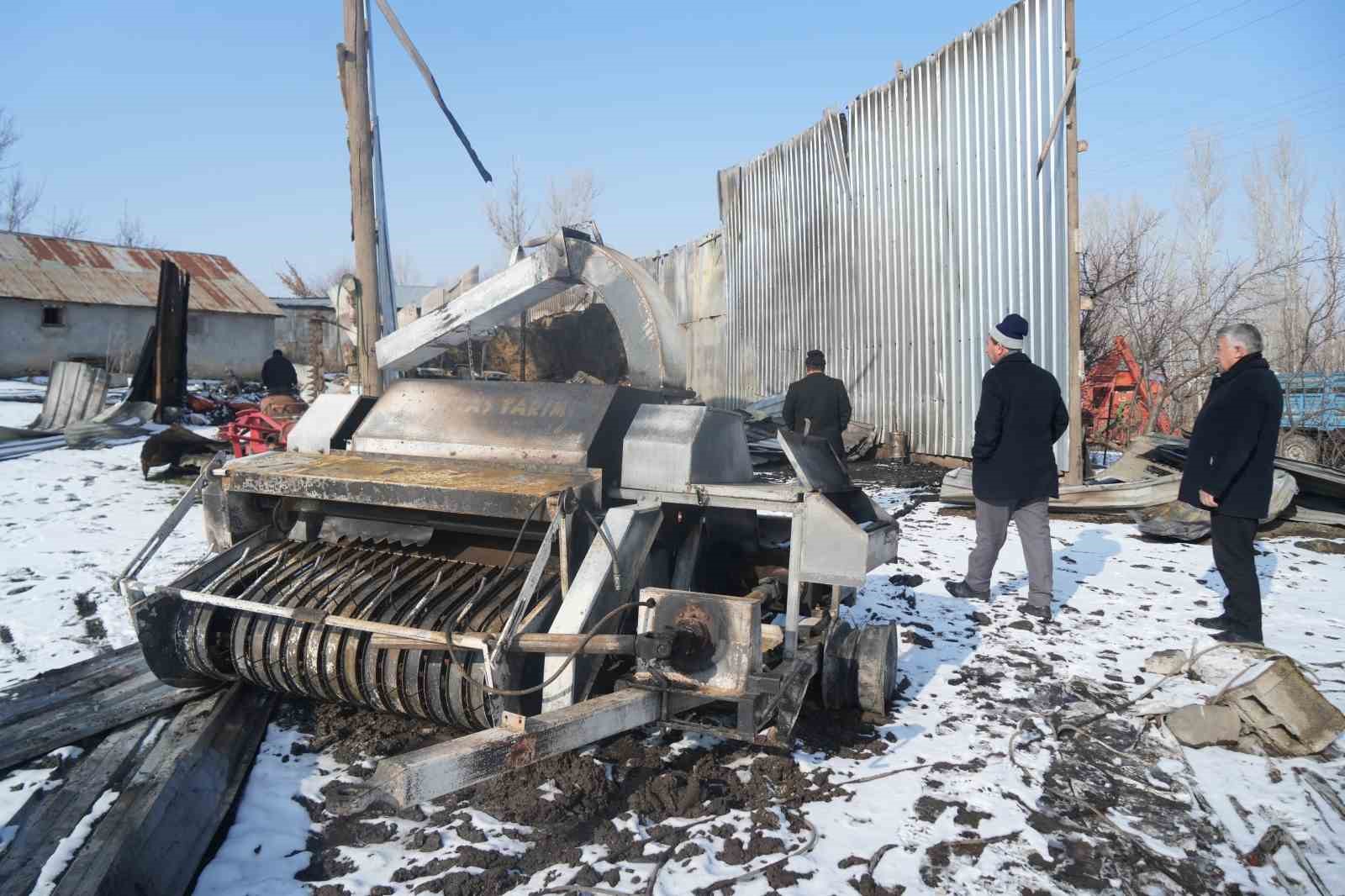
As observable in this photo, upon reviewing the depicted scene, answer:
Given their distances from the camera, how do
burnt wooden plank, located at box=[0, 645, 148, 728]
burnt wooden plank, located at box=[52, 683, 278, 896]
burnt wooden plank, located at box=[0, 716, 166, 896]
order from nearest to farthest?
burnt wooden plank, located at box=[52, 683, 278, 896] < burnt wooden plank, located at box=[0, 716, 166, 896] < burnt wooden plank, located at box=[0, 645, 148, 728]

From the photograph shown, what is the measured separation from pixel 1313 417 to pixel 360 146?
12198mm

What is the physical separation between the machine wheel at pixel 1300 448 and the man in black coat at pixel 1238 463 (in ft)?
24.5

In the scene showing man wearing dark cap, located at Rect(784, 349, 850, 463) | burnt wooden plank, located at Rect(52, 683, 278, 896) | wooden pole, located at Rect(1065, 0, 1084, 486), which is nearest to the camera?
burnt wooden plank, located at Rect(52, 683, 278, 896)

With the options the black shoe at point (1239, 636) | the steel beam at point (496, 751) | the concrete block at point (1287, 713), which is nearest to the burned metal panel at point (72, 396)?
the steel beam at point (496, 751)

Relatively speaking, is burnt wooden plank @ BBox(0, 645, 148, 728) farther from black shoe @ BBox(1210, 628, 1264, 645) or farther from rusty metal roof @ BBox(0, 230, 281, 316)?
rusty metal roof @ BBox(0, 230, 281, 316)

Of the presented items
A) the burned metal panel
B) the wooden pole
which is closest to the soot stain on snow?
the wooden pole

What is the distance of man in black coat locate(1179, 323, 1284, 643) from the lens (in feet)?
15.0

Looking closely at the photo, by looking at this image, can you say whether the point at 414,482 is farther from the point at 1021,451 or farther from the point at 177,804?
the point at 1021,451

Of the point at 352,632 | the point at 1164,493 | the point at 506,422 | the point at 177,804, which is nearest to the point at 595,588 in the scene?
the point at 352,632

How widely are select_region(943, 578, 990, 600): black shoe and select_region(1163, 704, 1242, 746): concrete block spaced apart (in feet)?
6.54

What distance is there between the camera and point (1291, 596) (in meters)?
5.68

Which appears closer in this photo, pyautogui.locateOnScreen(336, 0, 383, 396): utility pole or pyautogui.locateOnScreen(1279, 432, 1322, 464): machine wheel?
pyautogui.locateOnScreen(336, 0, 383, 396): utility pole

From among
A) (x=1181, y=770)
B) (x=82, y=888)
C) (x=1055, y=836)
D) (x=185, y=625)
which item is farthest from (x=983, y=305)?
(x=82, y=888)

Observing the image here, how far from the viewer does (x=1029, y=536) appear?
5.29 meters
